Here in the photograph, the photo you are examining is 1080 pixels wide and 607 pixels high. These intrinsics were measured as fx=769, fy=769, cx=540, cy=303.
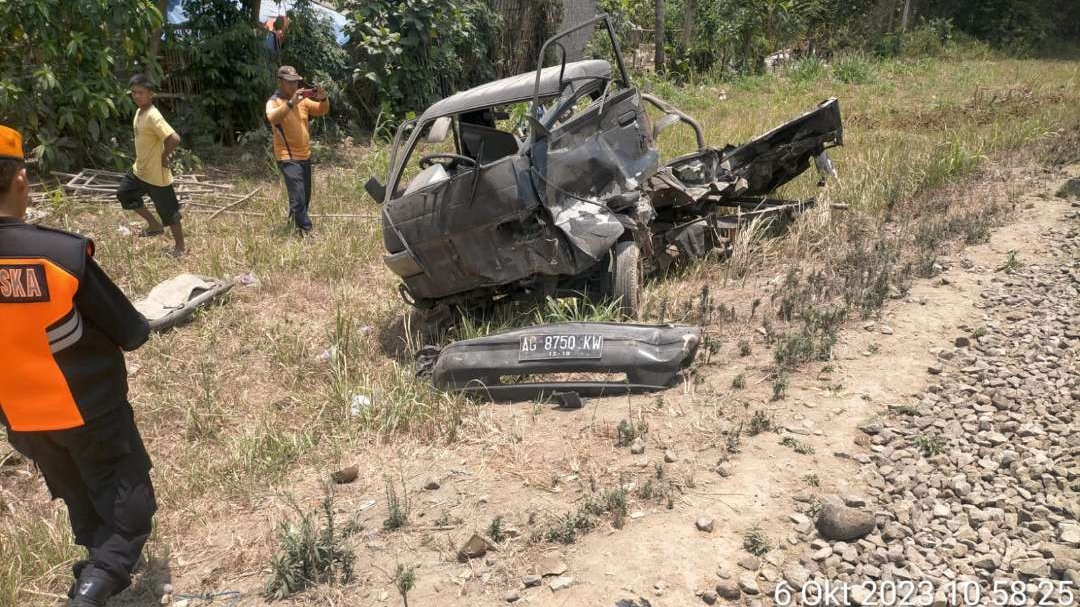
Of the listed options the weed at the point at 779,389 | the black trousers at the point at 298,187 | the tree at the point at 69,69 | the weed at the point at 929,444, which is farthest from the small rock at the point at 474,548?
the tree at the point at 69,69

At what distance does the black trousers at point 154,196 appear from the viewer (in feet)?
23.9

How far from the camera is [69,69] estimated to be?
9141mm

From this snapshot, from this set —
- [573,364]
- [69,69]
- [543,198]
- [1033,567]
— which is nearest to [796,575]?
[1033,567]

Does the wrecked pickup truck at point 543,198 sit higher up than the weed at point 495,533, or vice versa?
the wrecked pickup truck at point 543,198

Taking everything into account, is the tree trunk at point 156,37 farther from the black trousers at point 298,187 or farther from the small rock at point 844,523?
the small rock at point 844,523

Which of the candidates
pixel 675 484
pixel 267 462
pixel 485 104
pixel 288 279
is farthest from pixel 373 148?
pixel 675 484

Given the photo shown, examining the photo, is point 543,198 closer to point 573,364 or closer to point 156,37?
point 573,364

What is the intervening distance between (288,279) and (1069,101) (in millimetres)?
11600

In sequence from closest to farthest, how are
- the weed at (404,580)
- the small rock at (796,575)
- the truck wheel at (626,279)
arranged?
the small rock at (796,575) → the weed at (404,580) → the truck wheel at (626,279)

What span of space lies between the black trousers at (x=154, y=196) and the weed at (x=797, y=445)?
6.08 meters

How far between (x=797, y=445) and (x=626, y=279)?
6.52 feet

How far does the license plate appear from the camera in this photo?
186 inches

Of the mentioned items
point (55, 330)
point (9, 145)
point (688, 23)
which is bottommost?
point (55, 330)

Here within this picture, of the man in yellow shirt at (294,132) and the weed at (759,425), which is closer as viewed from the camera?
the weed at (759,425)
